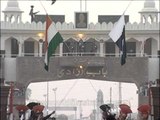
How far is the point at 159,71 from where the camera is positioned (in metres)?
39.0

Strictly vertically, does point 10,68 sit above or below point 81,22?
below

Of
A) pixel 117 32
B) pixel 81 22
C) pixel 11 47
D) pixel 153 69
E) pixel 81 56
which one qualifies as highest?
pixel 81 22

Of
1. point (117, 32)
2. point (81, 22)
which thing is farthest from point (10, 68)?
point (117, 32)

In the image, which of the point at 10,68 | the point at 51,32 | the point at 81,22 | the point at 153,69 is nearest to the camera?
the point at 51,32

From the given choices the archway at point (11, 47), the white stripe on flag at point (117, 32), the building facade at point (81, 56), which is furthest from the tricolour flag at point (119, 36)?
the archway at point (11, 47)

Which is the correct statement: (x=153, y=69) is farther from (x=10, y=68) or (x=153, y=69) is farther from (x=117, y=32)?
(x=117, y=32)

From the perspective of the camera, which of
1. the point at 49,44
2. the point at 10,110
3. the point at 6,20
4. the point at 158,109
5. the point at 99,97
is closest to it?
the point at 158,109

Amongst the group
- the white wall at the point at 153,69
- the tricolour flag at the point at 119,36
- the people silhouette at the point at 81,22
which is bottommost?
the white wall at the point at 153,69

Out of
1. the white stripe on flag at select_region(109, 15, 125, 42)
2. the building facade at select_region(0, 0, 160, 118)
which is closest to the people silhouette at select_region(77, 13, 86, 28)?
the building facade at select_region(0, 0, 160, 118)

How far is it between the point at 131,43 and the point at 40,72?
5.92 meters

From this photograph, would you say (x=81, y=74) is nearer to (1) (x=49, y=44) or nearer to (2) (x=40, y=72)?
(2) (x=40, y=72)

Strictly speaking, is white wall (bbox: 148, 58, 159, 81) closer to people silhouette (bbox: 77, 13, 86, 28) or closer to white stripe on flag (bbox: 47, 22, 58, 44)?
people silhouette (bbox: 77, 13, 86, 28)

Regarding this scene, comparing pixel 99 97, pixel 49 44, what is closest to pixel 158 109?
pixel 49 44

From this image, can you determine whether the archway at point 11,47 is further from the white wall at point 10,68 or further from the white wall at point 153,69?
the white wall at point 153,69
